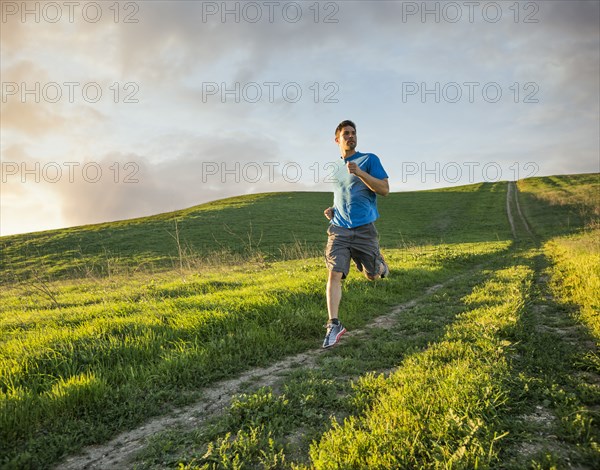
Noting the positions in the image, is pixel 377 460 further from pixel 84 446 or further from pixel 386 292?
pixel 386 292

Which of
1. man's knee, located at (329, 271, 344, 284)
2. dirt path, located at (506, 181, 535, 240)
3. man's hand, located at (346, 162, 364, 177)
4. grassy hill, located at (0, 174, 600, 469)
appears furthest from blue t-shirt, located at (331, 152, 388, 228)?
dirt path, located at (506, 181, 535, 240)

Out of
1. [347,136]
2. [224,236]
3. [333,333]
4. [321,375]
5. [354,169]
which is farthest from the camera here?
[224,236]

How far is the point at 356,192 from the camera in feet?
20.6

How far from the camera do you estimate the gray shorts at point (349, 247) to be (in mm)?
6289

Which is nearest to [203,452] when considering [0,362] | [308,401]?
[308,401]

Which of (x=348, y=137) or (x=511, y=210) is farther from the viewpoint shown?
(x=511, y=210)

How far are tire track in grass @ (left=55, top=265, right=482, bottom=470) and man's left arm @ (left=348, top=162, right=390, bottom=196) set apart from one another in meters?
2.79

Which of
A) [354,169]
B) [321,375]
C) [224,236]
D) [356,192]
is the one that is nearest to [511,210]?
[224,236]

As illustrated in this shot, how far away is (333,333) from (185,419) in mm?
2846

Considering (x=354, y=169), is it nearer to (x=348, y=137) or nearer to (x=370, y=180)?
(x=370, y=180)

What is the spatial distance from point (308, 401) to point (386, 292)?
6.26 meters

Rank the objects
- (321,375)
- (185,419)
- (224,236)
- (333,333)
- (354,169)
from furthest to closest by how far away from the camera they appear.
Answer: (224,236)
(333,333)
(354,169)
(321,375)
(185,419)

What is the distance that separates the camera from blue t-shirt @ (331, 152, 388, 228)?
242 inches

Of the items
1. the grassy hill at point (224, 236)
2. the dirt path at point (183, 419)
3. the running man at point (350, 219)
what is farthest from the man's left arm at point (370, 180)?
the grassy hill at point (224, 236)
